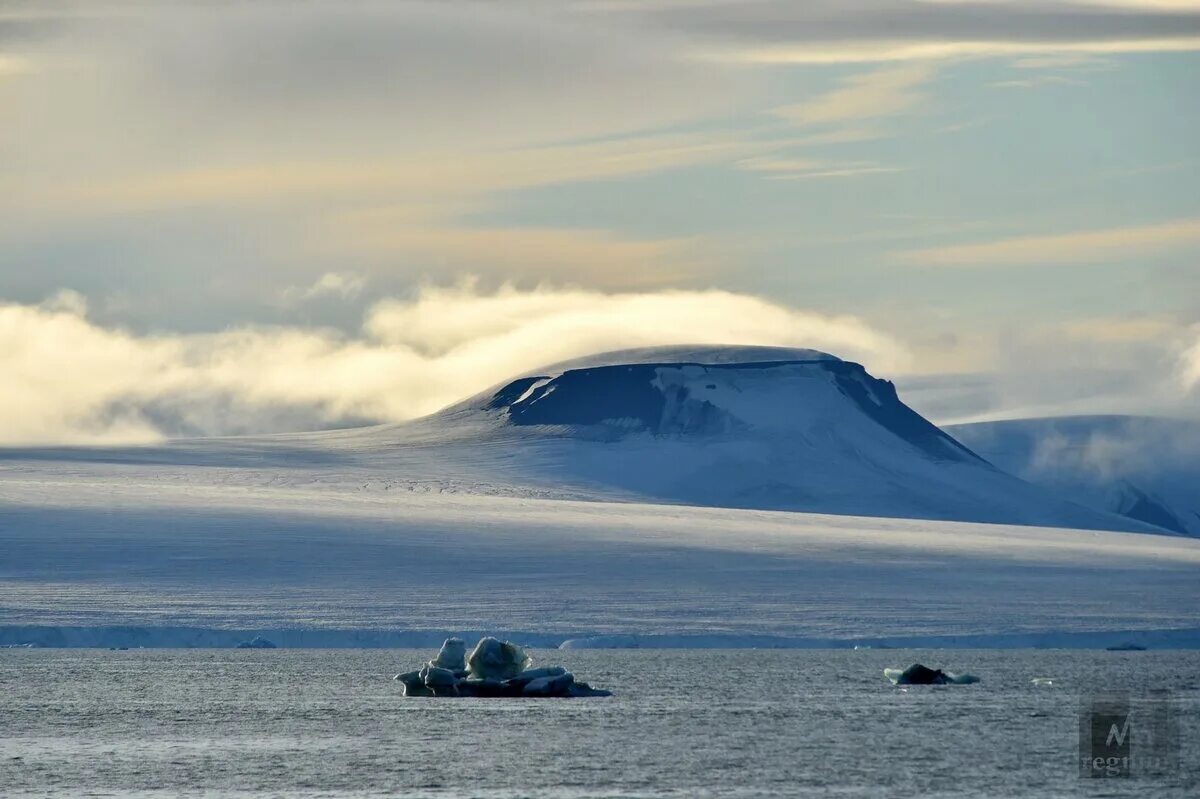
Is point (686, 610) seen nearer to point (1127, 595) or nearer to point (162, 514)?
point (1127, 595)

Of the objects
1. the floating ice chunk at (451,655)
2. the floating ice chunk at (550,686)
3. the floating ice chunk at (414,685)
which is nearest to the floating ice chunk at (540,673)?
the floating ice chunk at (550,686)

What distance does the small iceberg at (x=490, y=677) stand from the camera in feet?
186

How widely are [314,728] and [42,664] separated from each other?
1101 inches

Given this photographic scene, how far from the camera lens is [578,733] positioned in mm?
48469

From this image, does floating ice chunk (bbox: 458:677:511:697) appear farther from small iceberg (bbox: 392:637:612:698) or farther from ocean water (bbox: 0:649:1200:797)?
ocean water (bbox: 0:649:1200:797)

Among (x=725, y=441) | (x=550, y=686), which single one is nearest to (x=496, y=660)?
(x=550, y=686)

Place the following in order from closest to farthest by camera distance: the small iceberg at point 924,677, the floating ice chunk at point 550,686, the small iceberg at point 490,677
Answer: the floating ice chunk at point 550,686 < the small iceberg at point 490,677 < the small iceberg at point 924,677

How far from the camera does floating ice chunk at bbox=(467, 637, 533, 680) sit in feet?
185

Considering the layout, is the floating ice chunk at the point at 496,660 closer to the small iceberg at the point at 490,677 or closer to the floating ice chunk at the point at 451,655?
the small iceberg at the point at 490,677

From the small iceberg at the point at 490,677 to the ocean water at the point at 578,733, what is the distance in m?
0.48

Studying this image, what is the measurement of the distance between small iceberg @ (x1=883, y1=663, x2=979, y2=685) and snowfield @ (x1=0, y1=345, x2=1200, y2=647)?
12414 millimetres

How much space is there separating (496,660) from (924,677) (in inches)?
537

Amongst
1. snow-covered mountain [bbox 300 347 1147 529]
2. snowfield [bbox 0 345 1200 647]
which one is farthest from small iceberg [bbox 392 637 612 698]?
snow-covered mountain [bbox 300 347 1147 529]

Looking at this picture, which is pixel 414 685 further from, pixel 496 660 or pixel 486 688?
pixel 496 660
